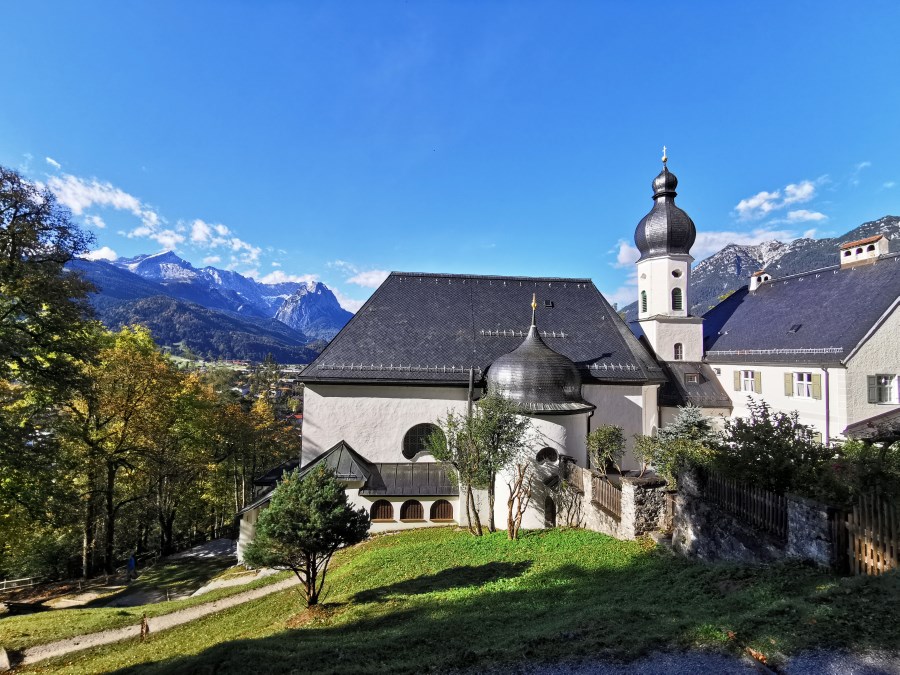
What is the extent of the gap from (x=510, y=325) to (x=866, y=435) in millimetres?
15627

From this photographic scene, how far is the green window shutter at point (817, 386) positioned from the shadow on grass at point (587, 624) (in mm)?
16082

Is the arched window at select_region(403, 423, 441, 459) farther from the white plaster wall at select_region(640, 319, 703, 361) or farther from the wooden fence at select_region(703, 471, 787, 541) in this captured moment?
the white plaster wall at select_region(640, 319, 703, 361)

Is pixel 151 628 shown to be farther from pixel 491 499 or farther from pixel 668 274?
pixel 668 274

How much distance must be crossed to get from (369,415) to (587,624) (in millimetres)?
12637

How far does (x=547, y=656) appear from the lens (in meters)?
5.46

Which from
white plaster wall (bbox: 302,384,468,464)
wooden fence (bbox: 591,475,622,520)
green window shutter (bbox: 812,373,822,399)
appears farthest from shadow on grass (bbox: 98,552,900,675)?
green window shutter (bbox: 812,373,822,399)

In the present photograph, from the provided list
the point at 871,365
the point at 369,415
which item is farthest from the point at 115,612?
the point at 871,365

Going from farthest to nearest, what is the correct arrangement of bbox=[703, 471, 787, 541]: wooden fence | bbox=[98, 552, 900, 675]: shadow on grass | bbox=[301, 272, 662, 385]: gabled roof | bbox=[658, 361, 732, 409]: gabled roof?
bbox=[658, 361, 732, 409]: gabled roof
bbox=[301, 272, 662, 385]: gabled roof
bbox=[703, 471, 787, 541]: wooden fence
bbox=[98, 552, 900, 675]: shadow on grass

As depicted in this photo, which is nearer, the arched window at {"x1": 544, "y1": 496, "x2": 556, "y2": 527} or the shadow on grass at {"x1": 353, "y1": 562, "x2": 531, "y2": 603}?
the shadow on grass at {"x1": 353, "y1": 562, "x2": 531, "y2": 603}

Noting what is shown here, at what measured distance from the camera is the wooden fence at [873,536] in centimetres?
616

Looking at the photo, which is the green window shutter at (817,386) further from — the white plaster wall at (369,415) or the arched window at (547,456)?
the white plaster wall at (369,415)

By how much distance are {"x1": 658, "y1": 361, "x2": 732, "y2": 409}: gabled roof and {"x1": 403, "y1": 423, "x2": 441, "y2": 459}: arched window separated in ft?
41.8

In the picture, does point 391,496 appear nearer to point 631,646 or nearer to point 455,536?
point 455,536

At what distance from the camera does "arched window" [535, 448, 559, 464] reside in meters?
15.4
